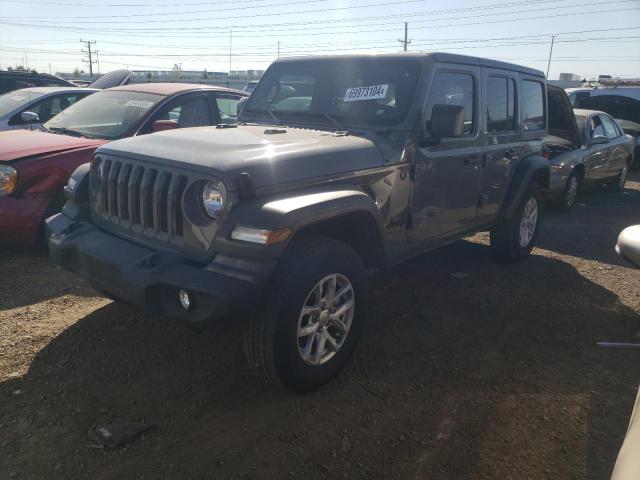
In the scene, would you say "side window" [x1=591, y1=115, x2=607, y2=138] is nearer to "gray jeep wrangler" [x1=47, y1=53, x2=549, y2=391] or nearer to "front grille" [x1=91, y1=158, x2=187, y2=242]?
Result: "gray jeep wrangler" [x1=47, y1=53, x2=549, y2=391]

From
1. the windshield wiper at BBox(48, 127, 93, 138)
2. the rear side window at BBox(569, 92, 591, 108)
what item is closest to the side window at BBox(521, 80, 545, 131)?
the windshield wiper at BBox(48, 127, 93, 138)

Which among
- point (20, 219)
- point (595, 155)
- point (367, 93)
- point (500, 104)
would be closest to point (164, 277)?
point (367, 93)

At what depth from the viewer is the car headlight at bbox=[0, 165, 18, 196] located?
475cm

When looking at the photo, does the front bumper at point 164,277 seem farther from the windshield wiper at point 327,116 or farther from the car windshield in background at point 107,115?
the car windshield in background at point 107,115

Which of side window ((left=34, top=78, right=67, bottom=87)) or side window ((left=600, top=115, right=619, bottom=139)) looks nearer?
side window ((left=600, top=115, right=619, bottom=139))

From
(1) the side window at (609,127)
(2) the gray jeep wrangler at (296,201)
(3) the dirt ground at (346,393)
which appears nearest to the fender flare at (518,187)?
(2) the gray jeep wrangler at (296,201)

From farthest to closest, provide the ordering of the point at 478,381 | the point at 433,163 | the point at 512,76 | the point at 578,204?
1. the point at 578,204
2. the point at 512,76
3. the point at 433,163
4. the point at 478,381

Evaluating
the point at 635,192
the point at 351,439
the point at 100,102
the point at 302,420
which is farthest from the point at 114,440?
the point at 635,192

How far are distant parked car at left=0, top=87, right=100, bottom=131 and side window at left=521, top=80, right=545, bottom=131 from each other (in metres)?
5.51

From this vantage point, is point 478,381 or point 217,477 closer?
point 217,477

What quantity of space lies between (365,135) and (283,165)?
1029 millimetres

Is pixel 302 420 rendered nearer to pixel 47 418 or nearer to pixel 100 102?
pixel 47 418

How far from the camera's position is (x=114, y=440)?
8.70 ft

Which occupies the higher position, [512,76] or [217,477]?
[512,76]
